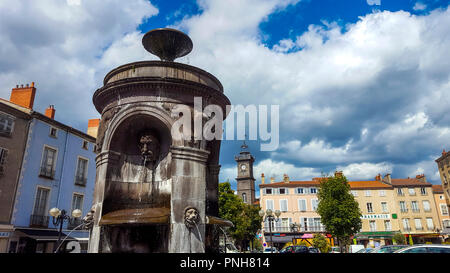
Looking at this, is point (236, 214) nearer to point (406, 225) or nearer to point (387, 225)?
point (387, 225)

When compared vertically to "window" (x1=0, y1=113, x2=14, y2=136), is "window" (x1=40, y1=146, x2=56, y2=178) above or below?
below

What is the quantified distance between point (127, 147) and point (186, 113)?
203cm

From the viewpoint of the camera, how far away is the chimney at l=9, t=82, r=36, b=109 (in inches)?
951

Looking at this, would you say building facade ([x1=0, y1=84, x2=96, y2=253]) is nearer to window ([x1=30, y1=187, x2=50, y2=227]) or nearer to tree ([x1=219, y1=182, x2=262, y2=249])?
window ([x1=30, y1=187, x2=50, y2=227])

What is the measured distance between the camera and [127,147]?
838cm

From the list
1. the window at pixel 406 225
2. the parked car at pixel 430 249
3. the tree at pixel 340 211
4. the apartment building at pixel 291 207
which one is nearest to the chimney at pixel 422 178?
the window at pixel 406 225

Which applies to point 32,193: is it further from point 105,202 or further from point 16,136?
point 105,202

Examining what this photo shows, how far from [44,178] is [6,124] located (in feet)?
16.0

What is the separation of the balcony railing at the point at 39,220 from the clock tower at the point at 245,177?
47347mm

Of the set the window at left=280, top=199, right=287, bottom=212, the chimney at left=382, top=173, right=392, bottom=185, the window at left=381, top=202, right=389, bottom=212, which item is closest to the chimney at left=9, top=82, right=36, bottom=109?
the window at left=280, top=199, right=287, bottom=212

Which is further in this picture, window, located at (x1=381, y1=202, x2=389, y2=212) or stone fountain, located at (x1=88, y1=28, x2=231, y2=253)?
window, located at (x1=381, y1=202, x2=389, y2=212)

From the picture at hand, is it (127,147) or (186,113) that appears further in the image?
(127,147)
